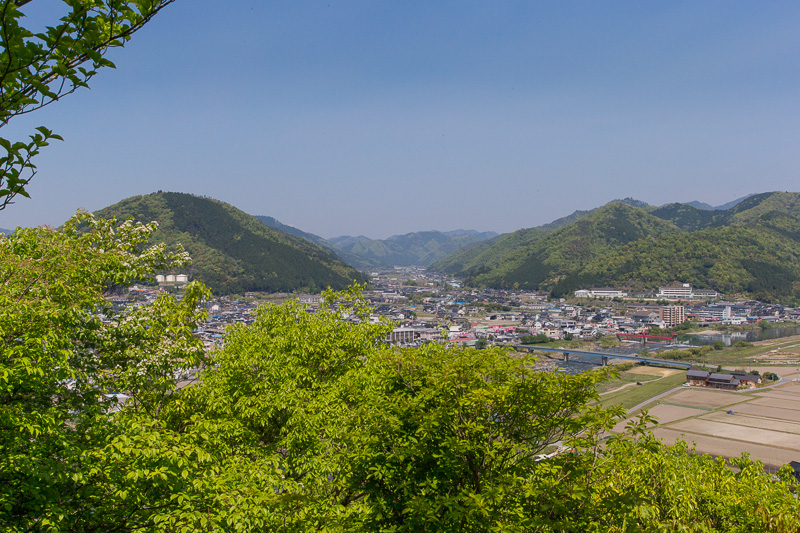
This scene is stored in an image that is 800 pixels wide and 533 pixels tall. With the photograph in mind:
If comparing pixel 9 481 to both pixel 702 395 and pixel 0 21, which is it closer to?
pixel 0 21

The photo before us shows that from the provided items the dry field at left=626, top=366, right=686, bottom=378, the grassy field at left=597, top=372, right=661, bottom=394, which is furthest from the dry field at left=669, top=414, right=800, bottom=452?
the dry field at left=626, top=366, right=686, bottom=378

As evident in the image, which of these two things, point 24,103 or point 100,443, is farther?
point 100,443

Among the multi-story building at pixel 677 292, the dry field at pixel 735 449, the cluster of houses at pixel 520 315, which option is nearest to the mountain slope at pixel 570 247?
the cluster of houses at pixel 520 315

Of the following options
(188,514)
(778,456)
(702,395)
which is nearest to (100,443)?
(188,514)

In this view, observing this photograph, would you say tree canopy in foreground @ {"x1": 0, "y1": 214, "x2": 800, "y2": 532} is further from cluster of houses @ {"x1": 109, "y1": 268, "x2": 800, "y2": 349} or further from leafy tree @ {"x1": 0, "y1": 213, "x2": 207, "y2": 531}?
cluster of houses @ {"x1": 109, "y1": 268, "x2": 800, "y2": 349}

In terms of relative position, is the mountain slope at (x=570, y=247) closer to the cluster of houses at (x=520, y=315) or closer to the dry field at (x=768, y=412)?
the cluster of houses at (x=520, y=315)

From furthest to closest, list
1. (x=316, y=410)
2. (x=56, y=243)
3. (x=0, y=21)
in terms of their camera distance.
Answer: (x=316, y=410), (x=56, y=243), (x=0, y=21)
